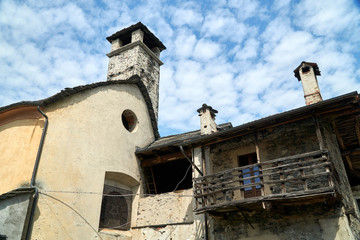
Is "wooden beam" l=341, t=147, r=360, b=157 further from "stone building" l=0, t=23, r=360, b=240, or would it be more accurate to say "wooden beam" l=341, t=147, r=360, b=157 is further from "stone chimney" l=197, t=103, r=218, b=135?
"stone chimney" l=197, t=103, r=218, b=135

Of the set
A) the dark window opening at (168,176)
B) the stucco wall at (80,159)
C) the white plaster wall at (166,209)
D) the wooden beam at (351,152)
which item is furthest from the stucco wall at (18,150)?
the wooden beam at (351,152)

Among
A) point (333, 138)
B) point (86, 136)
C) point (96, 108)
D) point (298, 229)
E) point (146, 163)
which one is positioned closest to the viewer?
point (298, 229)

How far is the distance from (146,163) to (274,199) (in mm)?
6151

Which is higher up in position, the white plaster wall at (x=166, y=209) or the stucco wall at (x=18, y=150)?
the stucco wall at (x=18, y=150)

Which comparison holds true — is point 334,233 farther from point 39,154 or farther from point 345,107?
point 39,154

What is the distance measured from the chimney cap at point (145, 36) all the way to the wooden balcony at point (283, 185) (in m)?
11.2

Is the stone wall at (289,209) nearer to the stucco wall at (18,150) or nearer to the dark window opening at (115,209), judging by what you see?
the dark window opening at (115,209)

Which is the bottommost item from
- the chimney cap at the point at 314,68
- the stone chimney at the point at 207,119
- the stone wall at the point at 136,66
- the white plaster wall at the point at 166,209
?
the white plaster wall at the point at 166,209

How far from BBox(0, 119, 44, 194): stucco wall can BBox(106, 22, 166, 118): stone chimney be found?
748 centimetres

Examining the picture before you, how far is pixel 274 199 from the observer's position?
7.81 metres

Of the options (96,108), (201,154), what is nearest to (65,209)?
(96,108)

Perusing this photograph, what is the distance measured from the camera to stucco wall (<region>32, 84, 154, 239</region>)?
884cm

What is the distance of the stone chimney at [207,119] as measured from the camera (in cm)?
1181

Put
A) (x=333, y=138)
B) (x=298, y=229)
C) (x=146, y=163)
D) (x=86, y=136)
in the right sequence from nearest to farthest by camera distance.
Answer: (x=298, y=229), (x=333, y=138), (x=86, y=136), (x=146, y=163)
